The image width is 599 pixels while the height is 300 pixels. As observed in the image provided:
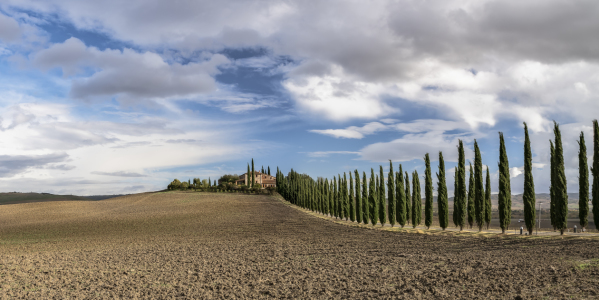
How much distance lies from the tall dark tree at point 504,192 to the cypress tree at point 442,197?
4.33 metres

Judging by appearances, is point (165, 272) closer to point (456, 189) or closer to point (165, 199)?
point (456, 189)

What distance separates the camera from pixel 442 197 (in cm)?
3212

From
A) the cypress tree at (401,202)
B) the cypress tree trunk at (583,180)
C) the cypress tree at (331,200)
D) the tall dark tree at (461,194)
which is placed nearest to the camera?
the cypress tree trunk at (583,180)

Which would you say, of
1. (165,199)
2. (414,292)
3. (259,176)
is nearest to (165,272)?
(414,292)

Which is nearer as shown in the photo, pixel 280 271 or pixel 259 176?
pixel 280 271

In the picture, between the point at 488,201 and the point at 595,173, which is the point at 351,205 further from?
the point at 595,173

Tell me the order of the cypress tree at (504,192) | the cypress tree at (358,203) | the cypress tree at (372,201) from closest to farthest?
the cypress tree at (504,192), the cypress tree at (372,201), the cypress tree at (358,203)

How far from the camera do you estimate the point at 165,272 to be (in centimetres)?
1382

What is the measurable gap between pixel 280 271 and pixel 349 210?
33.9 m

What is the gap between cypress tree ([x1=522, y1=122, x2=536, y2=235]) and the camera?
2620cm

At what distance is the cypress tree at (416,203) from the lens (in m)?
34.7

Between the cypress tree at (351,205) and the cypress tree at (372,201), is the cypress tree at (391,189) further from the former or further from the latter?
the cypress tree at (351,205)

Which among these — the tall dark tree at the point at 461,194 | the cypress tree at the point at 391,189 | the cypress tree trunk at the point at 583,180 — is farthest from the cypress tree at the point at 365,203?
the cypress tree trunk at the point at 583,180

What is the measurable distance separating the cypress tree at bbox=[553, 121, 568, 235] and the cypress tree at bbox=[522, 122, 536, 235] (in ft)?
4.70
